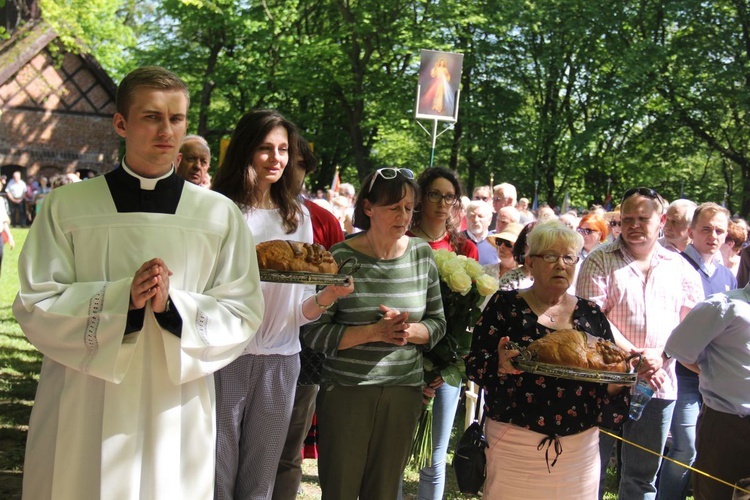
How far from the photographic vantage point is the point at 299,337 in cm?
443

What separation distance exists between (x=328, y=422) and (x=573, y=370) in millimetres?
1271

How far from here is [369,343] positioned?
413cm

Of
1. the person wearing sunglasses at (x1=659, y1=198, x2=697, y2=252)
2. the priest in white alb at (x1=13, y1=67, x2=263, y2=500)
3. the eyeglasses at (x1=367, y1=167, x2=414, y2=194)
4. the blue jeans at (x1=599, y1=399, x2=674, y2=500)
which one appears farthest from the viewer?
the person wearing sunglasses at (x1=659, y1=198, x2=697, y2=252)

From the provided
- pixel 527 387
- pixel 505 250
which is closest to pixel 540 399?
pixel 527 387

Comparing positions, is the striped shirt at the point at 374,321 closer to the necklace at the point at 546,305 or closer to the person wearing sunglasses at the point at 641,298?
the necklace at the point at 546,305

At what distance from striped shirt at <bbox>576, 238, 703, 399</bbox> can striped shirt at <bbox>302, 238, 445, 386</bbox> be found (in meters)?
1.33

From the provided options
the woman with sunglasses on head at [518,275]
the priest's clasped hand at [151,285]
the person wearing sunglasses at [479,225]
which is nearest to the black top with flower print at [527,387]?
the woman with sunglasses on head at [518,275]

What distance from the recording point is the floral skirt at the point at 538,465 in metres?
3.99

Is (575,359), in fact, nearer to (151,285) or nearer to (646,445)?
(151,285)

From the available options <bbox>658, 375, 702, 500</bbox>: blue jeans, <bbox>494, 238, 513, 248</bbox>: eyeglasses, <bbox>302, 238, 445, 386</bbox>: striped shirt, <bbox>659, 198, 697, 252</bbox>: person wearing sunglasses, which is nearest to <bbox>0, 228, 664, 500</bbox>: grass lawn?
<bbox>658, 375, 702, 500</bbox>: blue jeans

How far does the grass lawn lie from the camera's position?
612cm

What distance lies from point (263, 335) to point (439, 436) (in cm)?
166

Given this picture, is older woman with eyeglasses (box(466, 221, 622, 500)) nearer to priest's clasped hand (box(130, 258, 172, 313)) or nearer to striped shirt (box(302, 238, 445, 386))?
striped shirt (box(302, 238, 445, 386))

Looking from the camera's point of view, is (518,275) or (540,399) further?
Result: (518,275)
